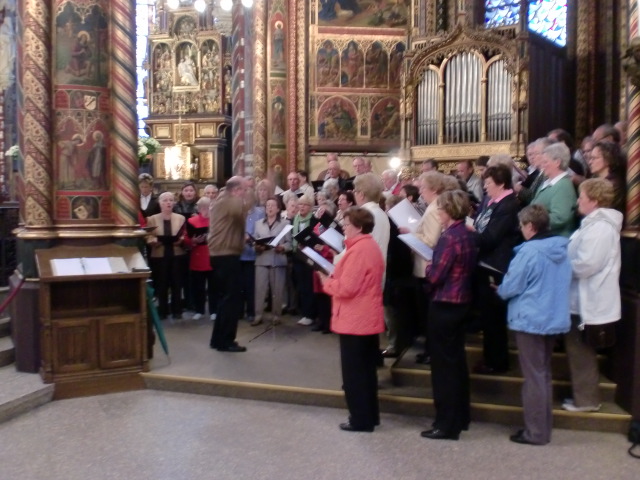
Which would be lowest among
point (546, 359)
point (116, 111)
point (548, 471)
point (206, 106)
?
point (548, 471)

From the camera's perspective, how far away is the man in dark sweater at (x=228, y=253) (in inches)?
296

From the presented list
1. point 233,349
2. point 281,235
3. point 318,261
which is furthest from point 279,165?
point 318,261

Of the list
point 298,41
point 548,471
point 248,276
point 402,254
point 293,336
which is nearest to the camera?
point 548,471

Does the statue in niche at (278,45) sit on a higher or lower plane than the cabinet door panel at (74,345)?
higher

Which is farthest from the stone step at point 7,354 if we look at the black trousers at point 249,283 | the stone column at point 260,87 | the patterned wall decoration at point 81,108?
the stone column at point 260,87

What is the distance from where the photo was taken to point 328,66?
1524 cm

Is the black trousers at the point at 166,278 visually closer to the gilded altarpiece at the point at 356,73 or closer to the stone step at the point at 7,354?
the stone step at the point at 7,354

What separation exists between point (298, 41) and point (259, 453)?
37.6ft

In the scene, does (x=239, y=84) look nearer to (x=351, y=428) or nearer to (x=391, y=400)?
(x=391, y=400)

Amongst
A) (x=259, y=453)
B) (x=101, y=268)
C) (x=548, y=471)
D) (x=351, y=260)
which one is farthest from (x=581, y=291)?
(x=101, y=268)

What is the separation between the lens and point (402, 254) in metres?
6.77

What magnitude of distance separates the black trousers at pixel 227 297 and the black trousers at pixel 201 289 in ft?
5.49

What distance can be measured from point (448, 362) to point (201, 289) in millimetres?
4876

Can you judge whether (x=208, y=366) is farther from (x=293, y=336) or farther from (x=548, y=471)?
(x=548, y=471)
